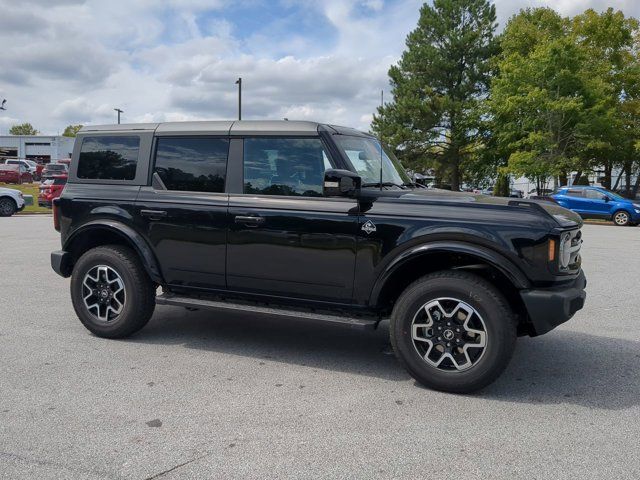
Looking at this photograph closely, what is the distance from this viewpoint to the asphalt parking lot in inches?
118

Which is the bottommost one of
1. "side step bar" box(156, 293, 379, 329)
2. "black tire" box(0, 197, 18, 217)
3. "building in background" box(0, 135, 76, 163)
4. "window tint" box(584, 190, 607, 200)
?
"black tire" box(0, 197, 18, 217)

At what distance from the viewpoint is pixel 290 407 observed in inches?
147

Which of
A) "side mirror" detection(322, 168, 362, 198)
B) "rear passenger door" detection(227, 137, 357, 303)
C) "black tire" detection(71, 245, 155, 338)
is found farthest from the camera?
"black tire" detection(71, 245, 155, 338)

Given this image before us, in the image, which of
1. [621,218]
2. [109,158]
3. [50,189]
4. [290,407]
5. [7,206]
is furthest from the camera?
[621,218]

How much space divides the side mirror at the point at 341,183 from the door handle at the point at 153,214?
155 centimetres

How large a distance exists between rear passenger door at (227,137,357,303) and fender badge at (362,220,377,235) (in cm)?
8

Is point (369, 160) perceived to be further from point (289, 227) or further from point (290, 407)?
point (290, 407)

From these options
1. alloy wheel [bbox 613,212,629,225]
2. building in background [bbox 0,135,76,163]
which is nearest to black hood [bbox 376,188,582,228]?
alloy wheel [bbox 613,212,629,225]

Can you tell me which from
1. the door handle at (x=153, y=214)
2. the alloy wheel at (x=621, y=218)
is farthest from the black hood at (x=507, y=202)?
the alloy wheel at (x=621, y=218)

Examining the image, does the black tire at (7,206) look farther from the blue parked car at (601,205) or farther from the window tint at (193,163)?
the blue parked car at (601,205)

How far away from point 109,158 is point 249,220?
171 cm

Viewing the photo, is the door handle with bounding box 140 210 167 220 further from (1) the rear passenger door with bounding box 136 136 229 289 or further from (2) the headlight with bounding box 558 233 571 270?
(2) the headlight with bounding box 558 233 571 270

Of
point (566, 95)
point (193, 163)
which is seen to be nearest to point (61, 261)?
point (193, 163)

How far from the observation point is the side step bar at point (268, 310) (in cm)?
425
